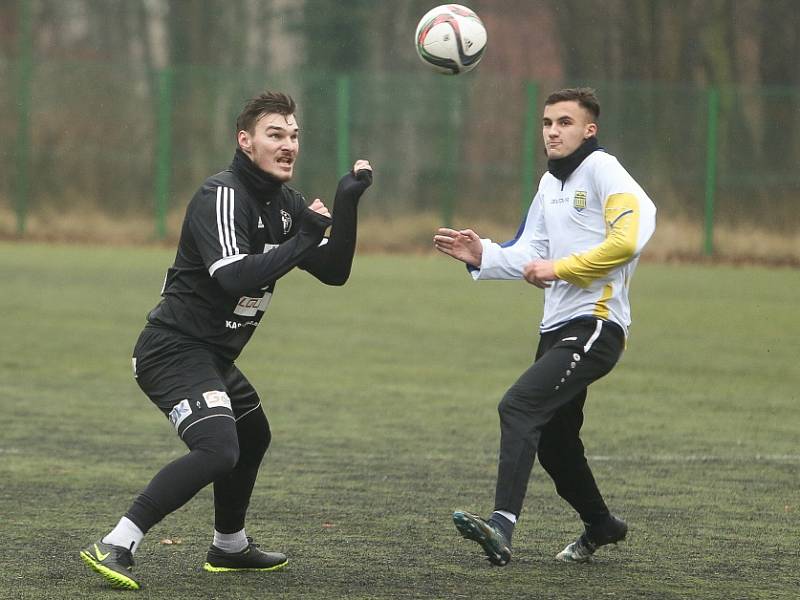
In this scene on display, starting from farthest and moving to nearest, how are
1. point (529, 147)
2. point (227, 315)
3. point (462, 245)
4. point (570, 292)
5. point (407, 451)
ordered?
point (529, 147) < point (407, 451) < point (462, 245) < point (570, 292) < point (227, 315)

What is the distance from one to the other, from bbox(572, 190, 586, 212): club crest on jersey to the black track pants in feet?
1.55

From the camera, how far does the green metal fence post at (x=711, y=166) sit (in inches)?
1024

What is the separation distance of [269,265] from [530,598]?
1.54 m

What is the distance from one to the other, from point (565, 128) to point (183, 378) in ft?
6.13

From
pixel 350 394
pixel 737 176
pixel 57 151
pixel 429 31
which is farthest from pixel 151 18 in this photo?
pixel 429 31

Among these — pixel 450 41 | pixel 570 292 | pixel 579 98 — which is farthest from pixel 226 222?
pixel 450 41

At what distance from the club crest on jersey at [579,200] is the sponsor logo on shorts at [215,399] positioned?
1.65 meters

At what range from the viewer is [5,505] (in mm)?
7324

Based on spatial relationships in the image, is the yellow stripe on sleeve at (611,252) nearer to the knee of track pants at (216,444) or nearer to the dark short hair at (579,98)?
the dark short hair at (579,98)

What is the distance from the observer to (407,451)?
9.12m

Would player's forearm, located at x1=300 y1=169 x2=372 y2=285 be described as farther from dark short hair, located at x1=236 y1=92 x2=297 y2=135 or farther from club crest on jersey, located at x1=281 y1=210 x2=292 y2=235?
dark short hair, located at x1=236 y1=92 x2=297 y2=135

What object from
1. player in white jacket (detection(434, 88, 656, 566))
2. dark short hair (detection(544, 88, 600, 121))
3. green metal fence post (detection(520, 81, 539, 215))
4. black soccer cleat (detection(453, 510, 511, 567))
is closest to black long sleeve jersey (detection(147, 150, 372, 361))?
player in white jacket (detection(434, 88, 656, 566))

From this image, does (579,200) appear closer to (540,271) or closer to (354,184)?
(540,271)

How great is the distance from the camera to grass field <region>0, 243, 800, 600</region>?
604 centimetres
